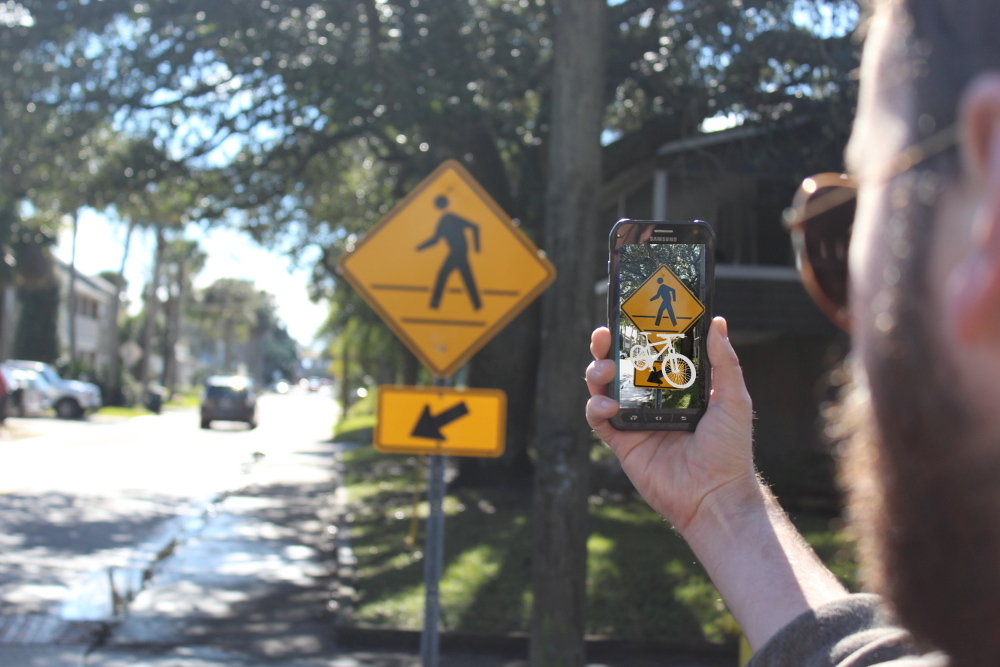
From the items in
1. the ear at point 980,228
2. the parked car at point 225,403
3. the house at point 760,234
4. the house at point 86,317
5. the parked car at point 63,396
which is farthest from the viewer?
the house at point 86,317

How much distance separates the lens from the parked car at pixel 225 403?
32.2 metres

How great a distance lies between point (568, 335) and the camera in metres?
A: 5.31

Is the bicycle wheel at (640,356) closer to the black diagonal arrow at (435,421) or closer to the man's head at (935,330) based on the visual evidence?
the man's head at (935,330)

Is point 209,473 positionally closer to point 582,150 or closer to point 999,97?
point 582,150

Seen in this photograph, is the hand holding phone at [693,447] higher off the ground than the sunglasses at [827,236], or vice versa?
the sunglasses at [827,236]

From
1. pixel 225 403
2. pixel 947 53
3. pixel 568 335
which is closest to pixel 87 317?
pixel 225 403

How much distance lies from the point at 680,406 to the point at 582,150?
11.7ft

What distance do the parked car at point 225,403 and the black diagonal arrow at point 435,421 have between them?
2828 cm

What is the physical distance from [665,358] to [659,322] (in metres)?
0.08

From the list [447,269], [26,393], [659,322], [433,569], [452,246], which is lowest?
A: [26,393]

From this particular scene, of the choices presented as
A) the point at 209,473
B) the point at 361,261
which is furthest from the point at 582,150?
the point at 209,473

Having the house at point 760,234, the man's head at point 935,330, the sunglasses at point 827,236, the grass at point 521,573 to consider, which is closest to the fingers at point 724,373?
the sunglasses at point 827,236

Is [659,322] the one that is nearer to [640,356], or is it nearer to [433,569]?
[640,356]

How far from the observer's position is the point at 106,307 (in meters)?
74.3
